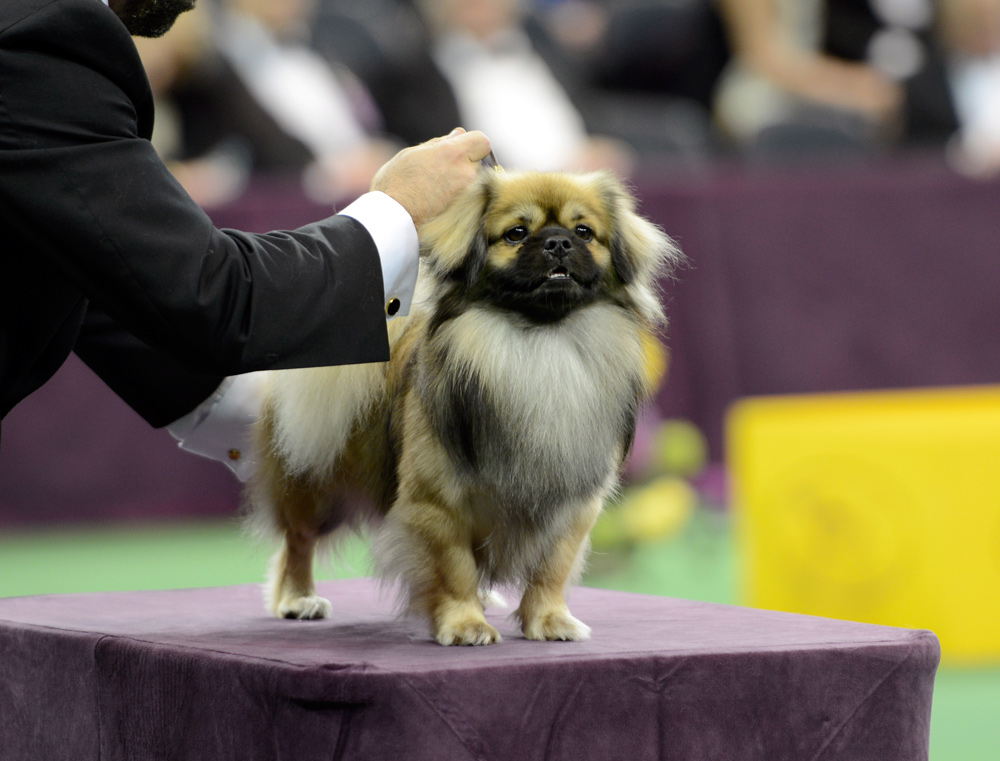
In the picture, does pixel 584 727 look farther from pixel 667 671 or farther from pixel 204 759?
pixel 204 759

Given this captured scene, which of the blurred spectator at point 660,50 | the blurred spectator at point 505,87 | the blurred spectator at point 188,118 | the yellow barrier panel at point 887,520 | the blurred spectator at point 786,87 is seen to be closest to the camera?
the yellow barrier panel at point 887,520

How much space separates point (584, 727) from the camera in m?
1.78

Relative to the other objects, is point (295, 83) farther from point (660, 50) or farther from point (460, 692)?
point (460, 692)

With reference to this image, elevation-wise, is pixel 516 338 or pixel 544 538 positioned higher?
pixel 516 338

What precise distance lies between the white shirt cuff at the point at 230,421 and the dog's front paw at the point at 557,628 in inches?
26.2

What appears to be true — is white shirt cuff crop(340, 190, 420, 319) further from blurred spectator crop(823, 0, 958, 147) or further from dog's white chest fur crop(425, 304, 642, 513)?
blurred spectator crop(823, 0, 958, 147)

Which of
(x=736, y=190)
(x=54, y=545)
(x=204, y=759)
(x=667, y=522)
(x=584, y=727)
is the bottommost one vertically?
(x=54, y=545)

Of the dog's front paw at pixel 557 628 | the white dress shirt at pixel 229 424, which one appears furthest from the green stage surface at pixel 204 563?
the dog's front paw at pixel 557 628

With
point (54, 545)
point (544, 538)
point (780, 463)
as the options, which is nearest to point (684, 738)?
point (544, 538)

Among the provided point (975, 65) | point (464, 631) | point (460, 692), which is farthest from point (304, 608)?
point (975, 65)

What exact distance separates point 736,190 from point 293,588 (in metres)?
3.91

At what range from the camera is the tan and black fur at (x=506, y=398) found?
2.00 meters

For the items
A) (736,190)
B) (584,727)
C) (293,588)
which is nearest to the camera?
(584,727)

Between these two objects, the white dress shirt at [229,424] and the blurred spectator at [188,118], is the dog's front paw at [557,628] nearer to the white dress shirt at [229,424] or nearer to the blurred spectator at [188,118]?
the white dress shirt at [229,424]
